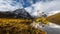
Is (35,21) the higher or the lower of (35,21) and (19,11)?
the lower

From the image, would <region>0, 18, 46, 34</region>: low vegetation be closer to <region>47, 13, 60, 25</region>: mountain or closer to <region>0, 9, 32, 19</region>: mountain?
<region>0, 9, 32, 19</region>: mountain

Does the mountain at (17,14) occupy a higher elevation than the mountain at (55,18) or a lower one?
higher

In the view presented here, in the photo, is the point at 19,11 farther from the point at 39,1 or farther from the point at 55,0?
the point at 55,0

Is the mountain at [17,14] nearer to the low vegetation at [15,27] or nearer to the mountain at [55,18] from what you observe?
the low vegetation at [15,27]

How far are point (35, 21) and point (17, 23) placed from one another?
1.02 feet

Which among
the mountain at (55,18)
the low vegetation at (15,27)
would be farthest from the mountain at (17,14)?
the mountain at (55,18)

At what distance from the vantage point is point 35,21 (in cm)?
273

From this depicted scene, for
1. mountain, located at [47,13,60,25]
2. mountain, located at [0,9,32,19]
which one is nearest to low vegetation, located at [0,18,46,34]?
mountain, located at [0,9,32,19]

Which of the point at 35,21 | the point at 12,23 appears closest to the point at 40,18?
the point at 35,21

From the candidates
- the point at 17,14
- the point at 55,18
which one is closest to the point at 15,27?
the point at 17,14

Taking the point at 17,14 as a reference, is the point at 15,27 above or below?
below

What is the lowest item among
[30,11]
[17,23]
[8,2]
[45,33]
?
[45,33]

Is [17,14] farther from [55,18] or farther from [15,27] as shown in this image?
[55,18]

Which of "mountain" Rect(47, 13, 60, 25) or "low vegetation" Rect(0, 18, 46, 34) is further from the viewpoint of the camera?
"mountain" Rect(47, 13, 60, 25)
